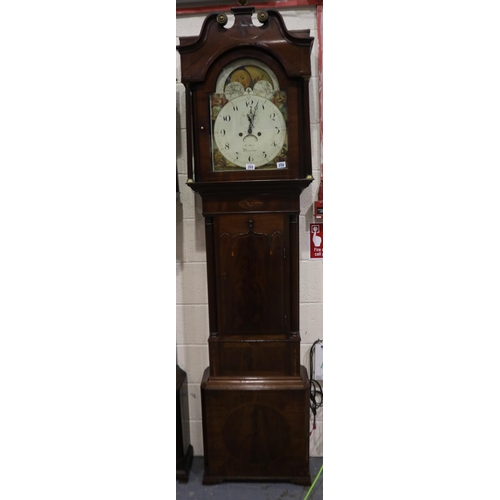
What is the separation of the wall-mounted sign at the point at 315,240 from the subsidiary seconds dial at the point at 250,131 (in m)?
0.38

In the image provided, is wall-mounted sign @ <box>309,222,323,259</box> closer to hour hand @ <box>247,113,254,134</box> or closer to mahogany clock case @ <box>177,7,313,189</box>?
mahogany clock case @ <box>177,7,313,189</box>

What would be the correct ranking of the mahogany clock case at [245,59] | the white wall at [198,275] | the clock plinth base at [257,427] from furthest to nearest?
the white wall at [198,275]
the clock plinth base at [257,427]
the mahogany clock case at [245,59]

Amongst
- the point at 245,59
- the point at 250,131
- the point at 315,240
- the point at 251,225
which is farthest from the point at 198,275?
the point at 245,59

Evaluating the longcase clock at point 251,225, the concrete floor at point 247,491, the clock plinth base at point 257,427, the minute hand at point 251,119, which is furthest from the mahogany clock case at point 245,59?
the concrete floor at point 247,491

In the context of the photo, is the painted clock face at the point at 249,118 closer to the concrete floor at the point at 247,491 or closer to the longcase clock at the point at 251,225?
the longcase clock at the point at 251,225

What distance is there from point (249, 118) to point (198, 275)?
0.69m

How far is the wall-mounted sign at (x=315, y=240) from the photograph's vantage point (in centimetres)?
145

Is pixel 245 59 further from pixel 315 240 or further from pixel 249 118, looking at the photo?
pixel 315 240

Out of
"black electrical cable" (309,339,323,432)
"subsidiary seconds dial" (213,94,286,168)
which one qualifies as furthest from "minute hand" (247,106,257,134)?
"black electrical cable" (309,339,323,432)

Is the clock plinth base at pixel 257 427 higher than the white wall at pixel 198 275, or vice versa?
the white wall at pixel 198 275

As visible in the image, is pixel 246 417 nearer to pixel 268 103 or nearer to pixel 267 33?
pixel 268 103

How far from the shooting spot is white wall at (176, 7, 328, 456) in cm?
140

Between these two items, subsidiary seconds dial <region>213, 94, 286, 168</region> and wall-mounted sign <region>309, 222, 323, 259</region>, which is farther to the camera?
wall-mounted sign <region>309, 222, 323, 259</region>

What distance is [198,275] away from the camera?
4.91 ft
